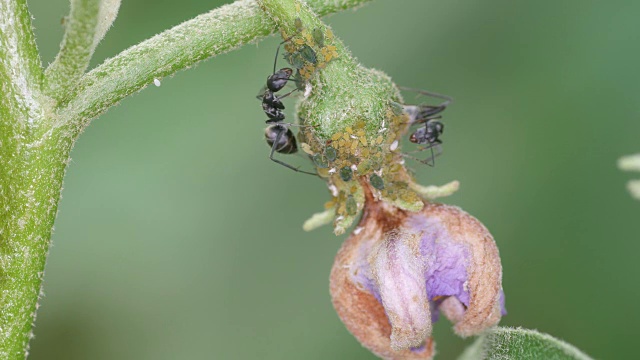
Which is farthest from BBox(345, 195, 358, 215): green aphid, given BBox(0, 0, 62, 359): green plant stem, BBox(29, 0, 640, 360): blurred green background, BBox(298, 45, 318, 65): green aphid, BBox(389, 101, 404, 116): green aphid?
BBox(29, 0, 640, 360): blurred green background

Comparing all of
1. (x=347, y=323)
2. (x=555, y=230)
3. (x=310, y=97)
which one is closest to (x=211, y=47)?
(x=310, y=97)

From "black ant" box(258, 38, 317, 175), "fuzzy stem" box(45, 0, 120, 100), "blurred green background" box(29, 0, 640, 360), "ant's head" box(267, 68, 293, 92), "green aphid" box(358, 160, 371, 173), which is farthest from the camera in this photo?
"blurred green background" box(29, 0, 640, 360)

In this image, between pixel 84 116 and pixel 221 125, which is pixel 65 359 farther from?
pixel 84 116

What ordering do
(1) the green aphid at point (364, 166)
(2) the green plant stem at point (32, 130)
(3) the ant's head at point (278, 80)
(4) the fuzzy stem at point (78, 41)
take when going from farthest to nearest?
(3) the ant's head at point (278, 80)
(1) the green aphid at point (364, 166)
(2) the green plant stem at point (32, 130)
(4) the fuzzy stem at point (78, 41)

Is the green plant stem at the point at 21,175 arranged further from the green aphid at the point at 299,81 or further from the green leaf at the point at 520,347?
the green leaf at the point at 520,347

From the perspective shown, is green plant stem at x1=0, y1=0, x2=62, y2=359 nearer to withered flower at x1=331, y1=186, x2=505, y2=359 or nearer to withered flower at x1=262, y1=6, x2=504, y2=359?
withered flower at x1=262, y1=6, x2=504, y2=359

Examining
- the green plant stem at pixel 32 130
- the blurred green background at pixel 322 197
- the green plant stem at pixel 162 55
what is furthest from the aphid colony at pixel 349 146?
the blurred green background at pixel 322 197
